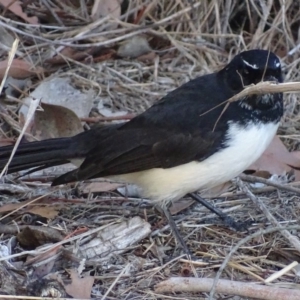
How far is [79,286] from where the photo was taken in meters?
3.07

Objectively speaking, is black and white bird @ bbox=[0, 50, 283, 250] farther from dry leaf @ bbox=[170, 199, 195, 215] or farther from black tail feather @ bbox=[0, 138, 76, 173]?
dry leaf @ bbox=[170, 199, 195, 215]

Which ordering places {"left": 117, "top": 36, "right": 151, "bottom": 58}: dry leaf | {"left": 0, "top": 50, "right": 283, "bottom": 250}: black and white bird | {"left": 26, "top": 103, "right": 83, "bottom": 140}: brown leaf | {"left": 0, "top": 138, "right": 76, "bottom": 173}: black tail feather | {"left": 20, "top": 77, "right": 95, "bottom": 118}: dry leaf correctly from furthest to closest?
{"left": 117, "top": 36, "right": 151, "bottom": 58}: dry leaf → {"left": 20, "top": 77, "right": 95, "bottom": 118}: dry leaf → {"left": 26, "top": 103, "right": 83, "bottom": 140}: brown leaf → {"left": 0, "top": 138, "right": 76, "bottom": 173}: black tail feather → {"left": 0, "top": 50, "right": 283, "bottom": 250}: black and white bird

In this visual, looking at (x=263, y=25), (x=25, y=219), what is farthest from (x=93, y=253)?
(x=263, y=25)

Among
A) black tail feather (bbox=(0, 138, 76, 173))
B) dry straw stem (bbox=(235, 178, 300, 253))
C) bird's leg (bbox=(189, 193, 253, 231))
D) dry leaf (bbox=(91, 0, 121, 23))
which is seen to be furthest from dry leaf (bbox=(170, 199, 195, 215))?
dry leaf (bbox=(91, 0, 121, 23))

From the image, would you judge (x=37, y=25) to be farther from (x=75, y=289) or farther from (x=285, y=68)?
(x=75, y=289)

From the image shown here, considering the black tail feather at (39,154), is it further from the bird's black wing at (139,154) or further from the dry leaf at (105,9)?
the dry leaf at (105,9)

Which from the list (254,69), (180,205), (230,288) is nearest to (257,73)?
(254,69)

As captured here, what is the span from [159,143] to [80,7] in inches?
82.0

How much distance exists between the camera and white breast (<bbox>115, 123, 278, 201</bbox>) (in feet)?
11.6

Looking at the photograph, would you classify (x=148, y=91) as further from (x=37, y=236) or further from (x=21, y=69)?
(x=37, y=236)

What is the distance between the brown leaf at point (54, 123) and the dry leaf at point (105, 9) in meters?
1.15

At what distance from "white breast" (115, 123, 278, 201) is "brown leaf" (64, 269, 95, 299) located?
71 centimetres

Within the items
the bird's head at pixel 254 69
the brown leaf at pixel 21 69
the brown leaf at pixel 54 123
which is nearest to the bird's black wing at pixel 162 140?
the bird's head at pixel 254 69

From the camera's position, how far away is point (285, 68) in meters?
5.11
